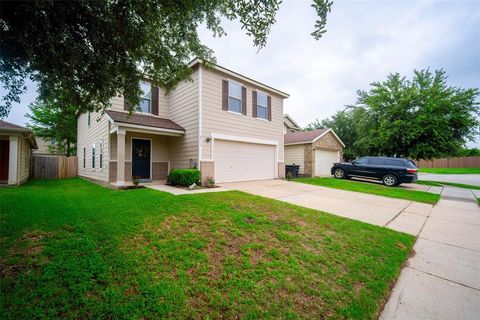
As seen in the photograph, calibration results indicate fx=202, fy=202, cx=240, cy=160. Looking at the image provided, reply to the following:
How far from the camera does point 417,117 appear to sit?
1456 cm

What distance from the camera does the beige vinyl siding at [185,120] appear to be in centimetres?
971

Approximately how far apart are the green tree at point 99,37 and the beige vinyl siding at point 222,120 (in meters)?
5.36

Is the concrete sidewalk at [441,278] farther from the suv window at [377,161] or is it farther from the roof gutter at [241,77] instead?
the roof gutter at [241,77]

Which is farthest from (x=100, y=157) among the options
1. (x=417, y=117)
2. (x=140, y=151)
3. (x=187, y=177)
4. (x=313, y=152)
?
(x=417, y=117)

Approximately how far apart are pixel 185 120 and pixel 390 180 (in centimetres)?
1238

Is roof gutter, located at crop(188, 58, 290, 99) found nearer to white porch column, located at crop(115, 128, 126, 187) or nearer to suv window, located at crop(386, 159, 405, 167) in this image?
white porch column, located at crop(115, 128, 126, 187)

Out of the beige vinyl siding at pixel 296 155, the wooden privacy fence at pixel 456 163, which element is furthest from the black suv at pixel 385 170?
the wooden privacy fence at pixel 456 163

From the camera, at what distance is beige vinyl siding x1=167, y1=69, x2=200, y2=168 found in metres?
9.71

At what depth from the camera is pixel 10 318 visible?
5.70 feet

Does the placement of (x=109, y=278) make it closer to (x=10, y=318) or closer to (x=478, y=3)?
(x=10, y=318)

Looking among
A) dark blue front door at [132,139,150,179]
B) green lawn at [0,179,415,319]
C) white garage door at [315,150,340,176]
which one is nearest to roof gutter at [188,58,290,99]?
dark blue front door at [132,139,150,179]

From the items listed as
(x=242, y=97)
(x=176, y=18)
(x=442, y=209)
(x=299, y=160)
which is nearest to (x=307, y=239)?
(x=176, y=18)

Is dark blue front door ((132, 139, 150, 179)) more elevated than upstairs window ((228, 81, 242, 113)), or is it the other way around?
upstairs window ((228, 81, 242, 113))

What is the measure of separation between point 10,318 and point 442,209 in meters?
10.3
